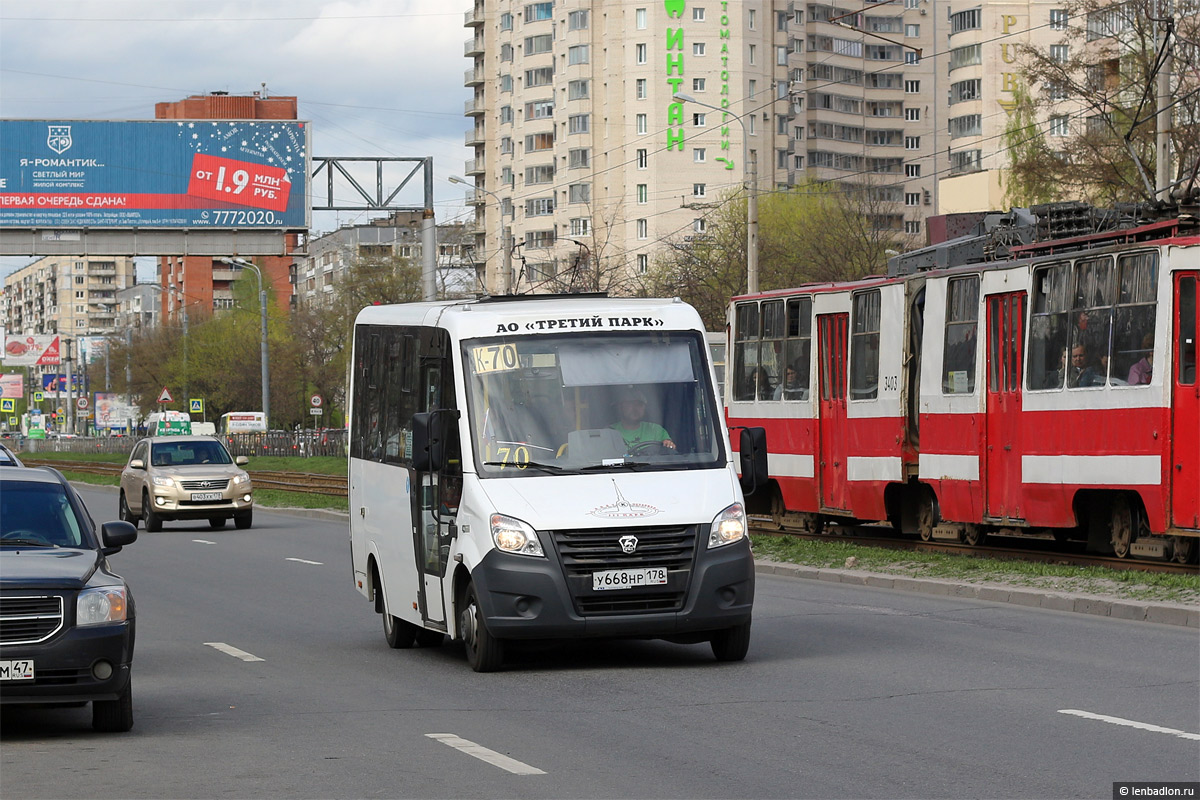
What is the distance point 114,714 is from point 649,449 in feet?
13.9

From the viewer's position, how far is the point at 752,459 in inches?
522

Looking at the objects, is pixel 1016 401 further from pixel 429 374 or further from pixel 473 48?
pixel 473 48

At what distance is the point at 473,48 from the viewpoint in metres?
138

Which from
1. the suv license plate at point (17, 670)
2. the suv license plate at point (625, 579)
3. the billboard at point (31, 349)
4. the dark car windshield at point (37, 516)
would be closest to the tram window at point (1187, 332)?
the suv license plate at point (625, 579)

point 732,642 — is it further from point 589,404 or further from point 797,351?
point 797,351

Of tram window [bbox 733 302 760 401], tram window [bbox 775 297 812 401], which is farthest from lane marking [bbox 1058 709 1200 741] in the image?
tram window [bbox 733 302 760 401]

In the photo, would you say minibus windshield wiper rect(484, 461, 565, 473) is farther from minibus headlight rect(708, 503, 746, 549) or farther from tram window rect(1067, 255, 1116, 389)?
tram window rect(1067, 255, 1116, 389)

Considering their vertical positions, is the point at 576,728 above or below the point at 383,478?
below

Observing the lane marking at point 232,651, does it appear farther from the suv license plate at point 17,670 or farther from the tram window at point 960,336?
the tram window at point 960,336

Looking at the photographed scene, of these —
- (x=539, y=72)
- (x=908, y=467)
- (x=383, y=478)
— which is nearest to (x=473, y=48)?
(x=539, y=72)

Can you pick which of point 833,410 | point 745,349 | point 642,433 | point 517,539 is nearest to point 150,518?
point 745,349

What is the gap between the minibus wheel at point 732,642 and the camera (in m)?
12.9

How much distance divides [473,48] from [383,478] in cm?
12626

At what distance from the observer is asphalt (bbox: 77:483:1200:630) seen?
15391 mm
